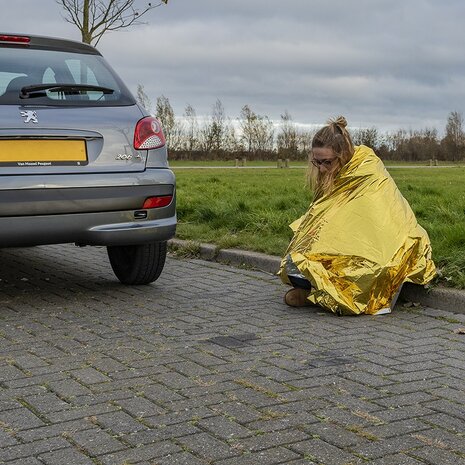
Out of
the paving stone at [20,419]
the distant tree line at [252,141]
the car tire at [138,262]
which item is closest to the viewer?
the paving stone at [20,419]

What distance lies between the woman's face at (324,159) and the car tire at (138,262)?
1311 mm

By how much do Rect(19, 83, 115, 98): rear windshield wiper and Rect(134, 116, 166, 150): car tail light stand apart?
1.11 feet

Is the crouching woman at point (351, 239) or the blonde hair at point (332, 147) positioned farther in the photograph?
the blonde hair at point (332, 147)

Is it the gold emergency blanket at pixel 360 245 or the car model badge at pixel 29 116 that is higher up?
the car model badge at pixel 29 116

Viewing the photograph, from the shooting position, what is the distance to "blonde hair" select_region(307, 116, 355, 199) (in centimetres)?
547

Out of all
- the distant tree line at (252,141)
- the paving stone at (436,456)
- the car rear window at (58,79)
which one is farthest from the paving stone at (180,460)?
the distant tree line at (252,141)

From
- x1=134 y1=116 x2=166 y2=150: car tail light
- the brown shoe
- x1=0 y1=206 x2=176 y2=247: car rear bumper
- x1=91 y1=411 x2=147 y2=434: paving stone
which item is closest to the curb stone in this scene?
the brown shoe

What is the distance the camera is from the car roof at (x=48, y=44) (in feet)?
18.5

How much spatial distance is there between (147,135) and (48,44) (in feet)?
3.33

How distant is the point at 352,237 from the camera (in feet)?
17.2

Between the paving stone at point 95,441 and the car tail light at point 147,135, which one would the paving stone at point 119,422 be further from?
the car tail light at point 147,135

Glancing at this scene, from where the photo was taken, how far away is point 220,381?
3748mm

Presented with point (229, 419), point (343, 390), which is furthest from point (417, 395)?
point (229, 419)

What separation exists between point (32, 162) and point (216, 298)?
5.26ft
